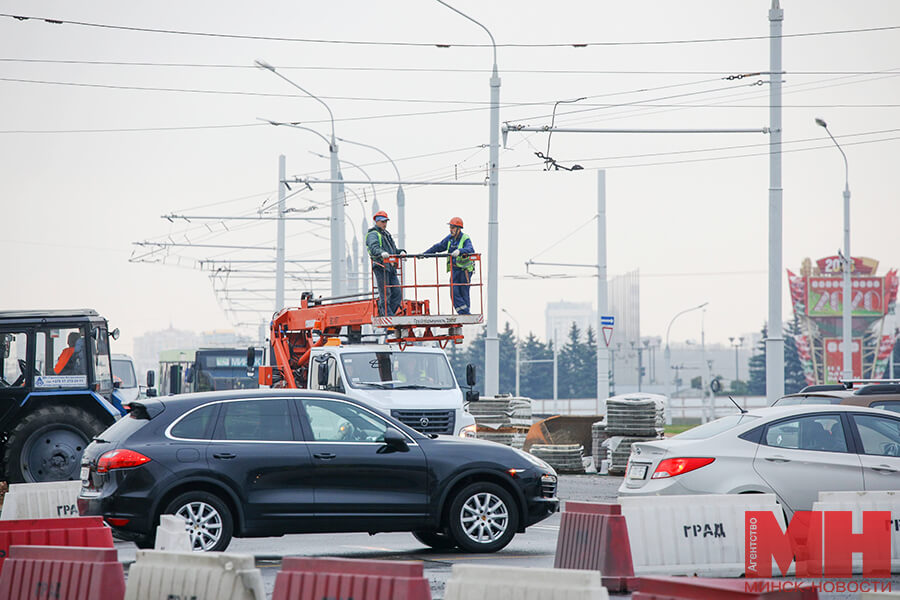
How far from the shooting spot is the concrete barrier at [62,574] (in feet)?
23.0

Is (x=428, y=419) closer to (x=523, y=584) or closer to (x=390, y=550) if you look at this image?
(x=390, y=550)

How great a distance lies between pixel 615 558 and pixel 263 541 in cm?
523

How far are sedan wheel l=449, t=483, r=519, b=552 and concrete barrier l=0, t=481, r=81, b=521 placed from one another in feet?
12.5

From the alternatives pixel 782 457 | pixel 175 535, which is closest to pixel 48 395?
pixel 175 535

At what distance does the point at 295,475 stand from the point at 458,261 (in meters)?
8.81

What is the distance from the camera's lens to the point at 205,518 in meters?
10.8

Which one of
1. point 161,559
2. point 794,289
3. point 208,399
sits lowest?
point 161,559

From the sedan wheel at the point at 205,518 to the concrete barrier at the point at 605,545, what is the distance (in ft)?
10.6

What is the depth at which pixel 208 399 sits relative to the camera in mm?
11305

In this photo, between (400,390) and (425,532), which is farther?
(400,390)

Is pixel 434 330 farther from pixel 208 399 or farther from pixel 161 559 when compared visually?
pixel 161 559

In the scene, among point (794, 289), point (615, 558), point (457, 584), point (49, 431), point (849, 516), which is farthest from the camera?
point (794, 289)

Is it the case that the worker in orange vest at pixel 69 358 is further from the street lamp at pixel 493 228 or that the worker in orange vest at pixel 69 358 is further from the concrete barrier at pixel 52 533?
the street lamp at pixel 493 228

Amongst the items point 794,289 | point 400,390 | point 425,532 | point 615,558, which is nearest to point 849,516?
point 615,558
